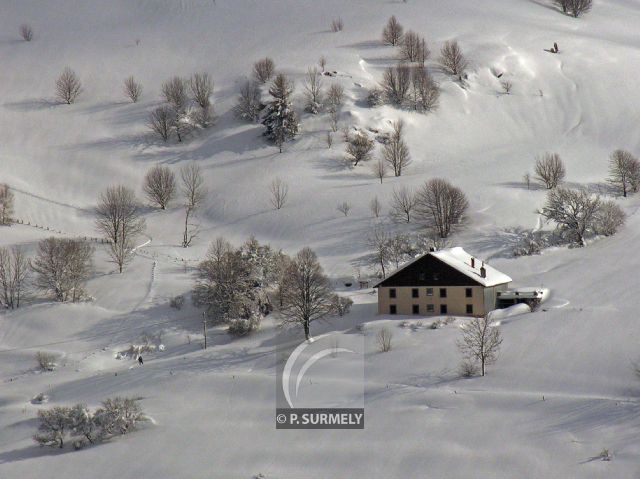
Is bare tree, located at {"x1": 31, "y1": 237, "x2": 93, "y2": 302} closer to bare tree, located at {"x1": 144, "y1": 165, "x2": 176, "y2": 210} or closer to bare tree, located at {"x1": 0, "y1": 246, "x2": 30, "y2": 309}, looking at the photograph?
bare tree, located at {"x1": 0, "y1": 246, "x2": 30, "y2": 309}

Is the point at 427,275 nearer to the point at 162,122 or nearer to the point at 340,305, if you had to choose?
the point at 340,305

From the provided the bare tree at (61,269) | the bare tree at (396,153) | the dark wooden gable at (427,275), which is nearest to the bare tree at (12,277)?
the bare tree at (61,269)

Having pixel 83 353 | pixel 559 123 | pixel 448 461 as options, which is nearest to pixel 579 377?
pixel 448 461

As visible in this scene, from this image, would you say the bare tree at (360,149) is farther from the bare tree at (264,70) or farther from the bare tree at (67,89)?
the bare tree at (67,89)

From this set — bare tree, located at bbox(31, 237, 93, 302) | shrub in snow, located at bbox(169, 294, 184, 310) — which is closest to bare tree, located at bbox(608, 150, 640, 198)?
shrub in snow, located at bbox(169, 294, 184, 310)

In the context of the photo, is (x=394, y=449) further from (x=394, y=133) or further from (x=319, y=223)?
(x=394, y=133)

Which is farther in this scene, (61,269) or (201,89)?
→ (201,89)

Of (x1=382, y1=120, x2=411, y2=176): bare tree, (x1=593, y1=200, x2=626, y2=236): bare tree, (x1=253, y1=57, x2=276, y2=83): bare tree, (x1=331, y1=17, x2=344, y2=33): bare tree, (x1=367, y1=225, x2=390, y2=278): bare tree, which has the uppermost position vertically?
(x1=331, y1=17, x2=344, y2=33): bare tree

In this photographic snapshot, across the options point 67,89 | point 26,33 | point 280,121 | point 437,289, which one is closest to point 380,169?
point 280,121
